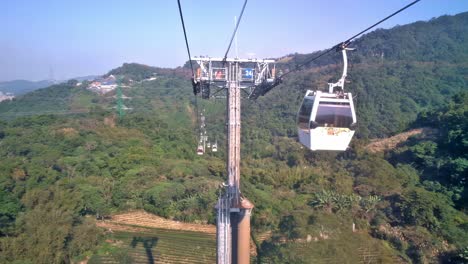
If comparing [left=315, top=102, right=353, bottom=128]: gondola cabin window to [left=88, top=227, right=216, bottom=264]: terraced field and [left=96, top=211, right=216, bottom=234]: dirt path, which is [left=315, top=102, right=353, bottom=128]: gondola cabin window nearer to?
[left=88, top=227, right=216, bottom=264]: terraced field

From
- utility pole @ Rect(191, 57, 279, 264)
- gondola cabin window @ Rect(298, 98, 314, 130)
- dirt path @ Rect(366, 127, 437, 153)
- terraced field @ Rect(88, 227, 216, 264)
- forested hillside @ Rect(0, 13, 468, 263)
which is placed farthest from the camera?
dirt path @ Rect(366, 127, 437, 153)

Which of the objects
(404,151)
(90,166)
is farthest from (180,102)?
(404,151)

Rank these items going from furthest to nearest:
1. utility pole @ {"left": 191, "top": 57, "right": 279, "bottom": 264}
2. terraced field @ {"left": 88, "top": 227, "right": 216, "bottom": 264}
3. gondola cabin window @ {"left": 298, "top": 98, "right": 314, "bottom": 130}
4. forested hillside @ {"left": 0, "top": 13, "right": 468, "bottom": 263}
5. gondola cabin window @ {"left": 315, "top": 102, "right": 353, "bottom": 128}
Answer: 1. terraced field @ {"left": 88, "top": 227, "right": 216, "bottom": 264}
2. forested hillside @ {"left": 0, "top": 13, "right": 468, "bottom": 263}
3. utility pole @ {"left": 191, "top": 57, "right": 279, "bottom": 264}
4. gondola cabin window @ {"left": 298, "top": 98, "right": 314, "bottom": 130}
5. gondola cabin window @ {"left": 315, "top": 102, "right": 353, "bottom": 128}

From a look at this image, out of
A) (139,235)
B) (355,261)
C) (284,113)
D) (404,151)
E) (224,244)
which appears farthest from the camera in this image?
(284,113)

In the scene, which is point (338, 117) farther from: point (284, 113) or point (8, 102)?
point (8, 102)

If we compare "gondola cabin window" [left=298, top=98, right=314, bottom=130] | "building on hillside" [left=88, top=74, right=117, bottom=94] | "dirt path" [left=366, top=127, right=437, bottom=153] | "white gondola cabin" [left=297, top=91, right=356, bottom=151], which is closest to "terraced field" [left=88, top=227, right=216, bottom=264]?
"gondola cabin window" [left=298, top=98, right=314, bottom=130]

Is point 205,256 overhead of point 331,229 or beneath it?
beneath

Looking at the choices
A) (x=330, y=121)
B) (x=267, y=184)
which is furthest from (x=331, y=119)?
(x=267, y=184)
